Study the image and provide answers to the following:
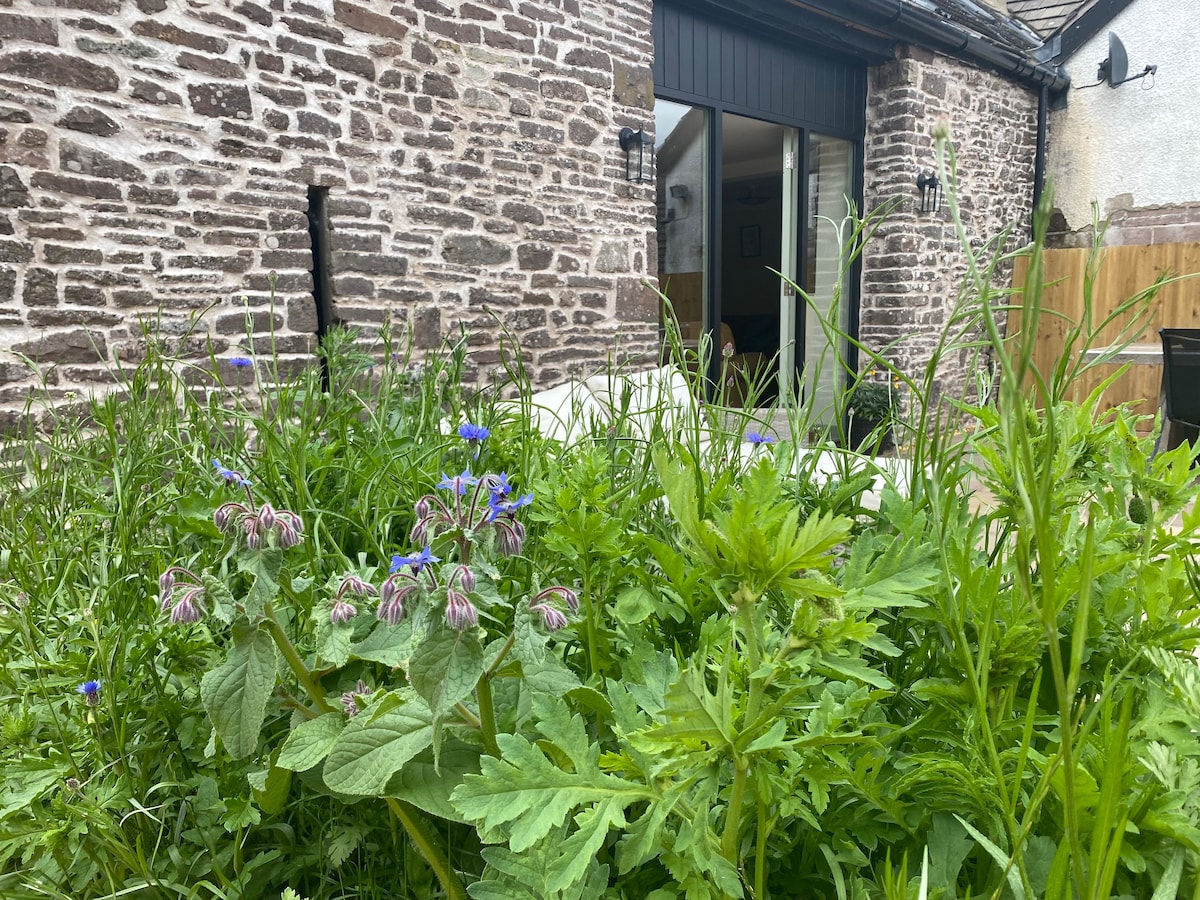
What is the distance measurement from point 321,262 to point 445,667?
4.44 m

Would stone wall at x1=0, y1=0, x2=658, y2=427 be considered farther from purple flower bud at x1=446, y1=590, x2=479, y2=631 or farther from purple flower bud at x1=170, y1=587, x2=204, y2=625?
purple flower bud at x1=446, y1=590, x2=479, y2=631

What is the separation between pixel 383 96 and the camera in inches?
188

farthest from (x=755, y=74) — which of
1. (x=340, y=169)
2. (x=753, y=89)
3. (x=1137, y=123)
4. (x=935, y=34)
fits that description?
(x=1137, y=123)

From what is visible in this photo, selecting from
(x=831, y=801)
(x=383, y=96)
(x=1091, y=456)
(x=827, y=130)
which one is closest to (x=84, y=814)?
(x=831, y=801)

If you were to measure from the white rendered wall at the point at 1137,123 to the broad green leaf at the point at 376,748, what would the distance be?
10632mm

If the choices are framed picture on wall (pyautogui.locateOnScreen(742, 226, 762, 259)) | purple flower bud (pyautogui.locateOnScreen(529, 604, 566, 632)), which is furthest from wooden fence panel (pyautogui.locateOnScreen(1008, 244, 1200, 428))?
purple flower bud (pyautogui.locateOnScreen(529, 604, 566, 632))

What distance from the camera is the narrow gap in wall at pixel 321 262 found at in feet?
15.2

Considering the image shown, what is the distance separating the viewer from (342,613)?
0.91 metres

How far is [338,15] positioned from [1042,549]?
5.07m

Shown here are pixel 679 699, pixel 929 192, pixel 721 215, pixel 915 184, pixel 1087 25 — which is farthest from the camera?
pixel 1087 25

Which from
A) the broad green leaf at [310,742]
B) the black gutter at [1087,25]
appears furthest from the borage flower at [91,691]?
the black gutter at [1087,25]

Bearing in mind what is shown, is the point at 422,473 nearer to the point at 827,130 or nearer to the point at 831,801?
the point at 831,801

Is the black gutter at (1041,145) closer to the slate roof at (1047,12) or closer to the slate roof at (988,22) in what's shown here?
the slate roof at (988,22)

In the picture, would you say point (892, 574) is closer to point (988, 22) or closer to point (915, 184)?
point (915, 184)
